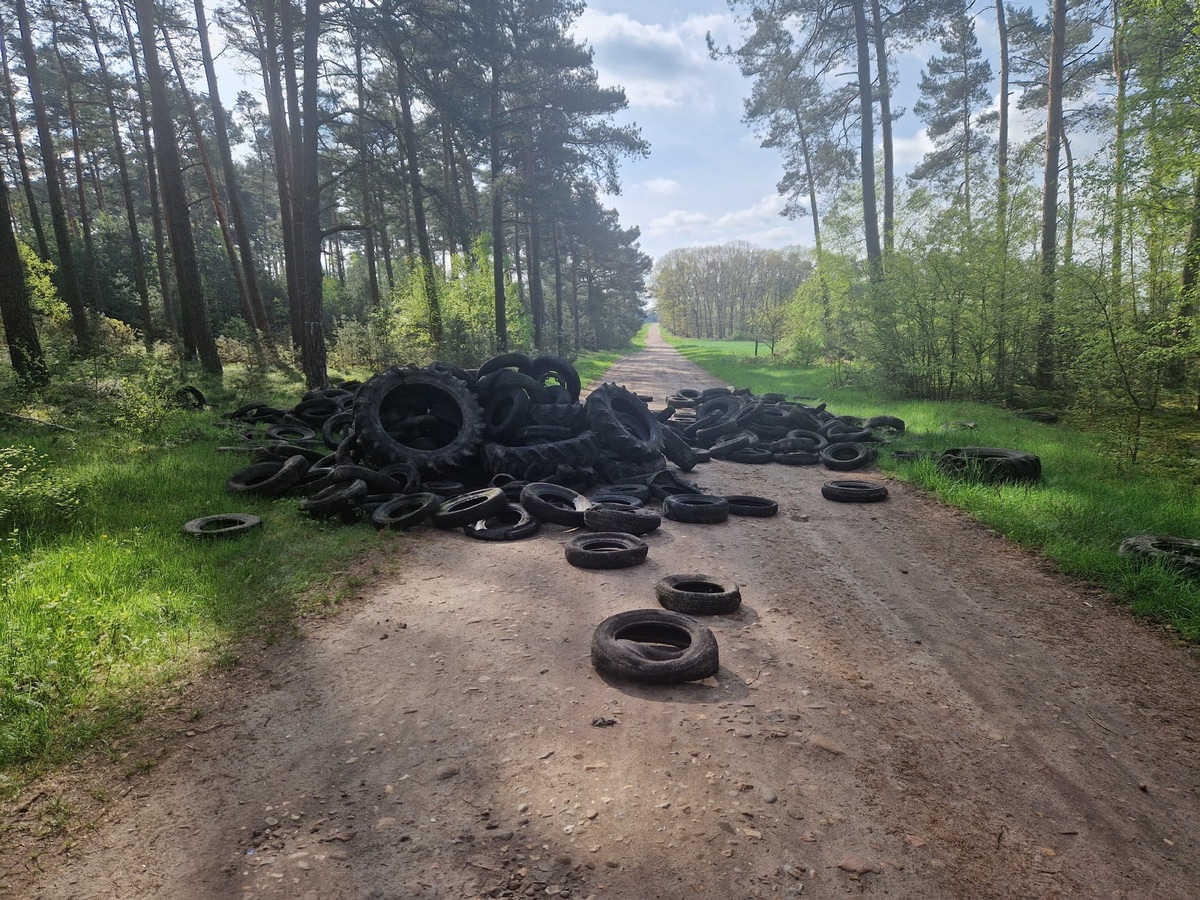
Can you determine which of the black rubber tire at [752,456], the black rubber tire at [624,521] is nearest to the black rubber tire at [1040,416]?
the black rubber tire at [752,456]

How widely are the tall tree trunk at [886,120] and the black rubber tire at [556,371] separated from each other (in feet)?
35.8

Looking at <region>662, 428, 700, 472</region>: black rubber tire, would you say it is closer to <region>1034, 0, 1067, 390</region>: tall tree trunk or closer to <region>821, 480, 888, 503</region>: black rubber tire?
<region>821, 480, 888, 503</region>: black rubber tire

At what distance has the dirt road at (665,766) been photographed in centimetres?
216

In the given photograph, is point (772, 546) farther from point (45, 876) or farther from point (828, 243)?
point (828, 243)

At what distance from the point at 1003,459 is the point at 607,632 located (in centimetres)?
663

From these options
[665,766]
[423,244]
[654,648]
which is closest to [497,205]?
[423,244]

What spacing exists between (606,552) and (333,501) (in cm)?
319

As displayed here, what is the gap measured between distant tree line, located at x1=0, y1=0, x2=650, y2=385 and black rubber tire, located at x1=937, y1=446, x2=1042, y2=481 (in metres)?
11.8

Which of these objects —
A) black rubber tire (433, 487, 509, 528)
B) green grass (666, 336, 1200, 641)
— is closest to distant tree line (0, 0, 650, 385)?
black rubber tire (433, 487, 509, 528)

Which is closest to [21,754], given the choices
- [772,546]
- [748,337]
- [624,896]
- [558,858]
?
[558,858]

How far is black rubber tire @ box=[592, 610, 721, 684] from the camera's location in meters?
3.42

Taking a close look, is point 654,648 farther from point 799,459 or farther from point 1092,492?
point 799,459

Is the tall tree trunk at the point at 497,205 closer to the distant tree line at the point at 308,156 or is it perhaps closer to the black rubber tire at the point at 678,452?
the distant tree line at the point at 308,156

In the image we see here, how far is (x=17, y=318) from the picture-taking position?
33.1 ft
